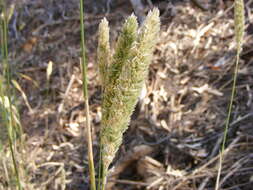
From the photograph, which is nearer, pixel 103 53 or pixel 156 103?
pixel 103 53

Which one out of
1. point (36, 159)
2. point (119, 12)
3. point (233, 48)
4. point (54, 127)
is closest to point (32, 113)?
point (54, 127)

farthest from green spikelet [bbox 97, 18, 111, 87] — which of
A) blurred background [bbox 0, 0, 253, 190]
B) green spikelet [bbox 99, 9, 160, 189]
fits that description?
blurred background [bbox 0, 0, 253, 190]

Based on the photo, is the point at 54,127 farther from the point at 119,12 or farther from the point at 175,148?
the point at 119,12

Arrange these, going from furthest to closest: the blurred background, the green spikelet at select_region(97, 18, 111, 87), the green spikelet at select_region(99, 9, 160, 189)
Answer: the blurred background → the green spikelet at select_region(97, 18, 111, 87) → the green spikelet at select_region(99, 9, 160, 189)

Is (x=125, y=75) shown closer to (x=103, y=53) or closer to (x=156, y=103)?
(x=103, y=53)

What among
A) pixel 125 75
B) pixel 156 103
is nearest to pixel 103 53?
pixel 125 75

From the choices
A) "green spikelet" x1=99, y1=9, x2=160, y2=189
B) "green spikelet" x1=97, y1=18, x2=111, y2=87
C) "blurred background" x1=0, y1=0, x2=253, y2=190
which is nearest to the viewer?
"green spikelet" x1=99, y1=9, x2=160, y2=189

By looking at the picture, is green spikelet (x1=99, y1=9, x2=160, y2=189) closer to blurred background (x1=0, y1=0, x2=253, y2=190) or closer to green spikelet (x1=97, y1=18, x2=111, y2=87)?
green spikelet (x1=97, y1=18, x2=111, y2=87)

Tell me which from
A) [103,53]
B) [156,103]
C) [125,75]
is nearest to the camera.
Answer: [125,75]

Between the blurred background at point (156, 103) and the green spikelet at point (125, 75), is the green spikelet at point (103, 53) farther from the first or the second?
the blurred background at point (156, 103)
